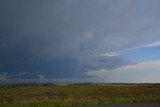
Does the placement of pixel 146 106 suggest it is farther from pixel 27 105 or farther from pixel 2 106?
pixel 2 106

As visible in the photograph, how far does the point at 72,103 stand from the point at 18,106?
25.1 ft

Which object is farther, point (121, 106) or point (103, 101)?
point (103, 101)

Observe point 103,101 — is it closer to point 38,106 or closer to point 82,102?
point 82,102

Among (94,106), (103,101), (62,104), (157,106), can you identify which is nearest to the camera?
(157,106)

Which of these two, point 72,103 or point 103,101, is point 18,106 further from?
point 103,101

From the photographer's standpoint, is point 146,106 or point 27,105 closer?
point 146,106

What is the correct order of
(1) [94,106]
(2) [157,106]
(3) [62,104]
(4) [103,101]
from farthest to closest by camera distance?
(4) [103,101] < (3) [62,104] < (1) [94,106] < (2) [157,106]

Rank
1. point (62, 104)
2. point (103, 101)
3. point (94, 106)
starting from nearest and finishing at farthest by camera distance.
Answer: point (94, 106), point (62, 104), point (103, 101)

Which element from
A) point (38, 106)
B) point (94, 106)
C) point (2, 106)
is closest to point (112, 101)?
point (94, 106)

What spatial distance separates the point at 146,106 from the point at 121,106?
10.6 ft

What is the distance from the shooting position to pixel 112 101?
5106 cm

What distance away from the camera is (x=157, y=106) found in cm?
4066

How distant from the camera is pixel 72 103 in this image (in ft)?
155

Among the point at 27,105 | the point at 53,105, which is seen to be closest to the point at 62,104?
the point at 53,105
